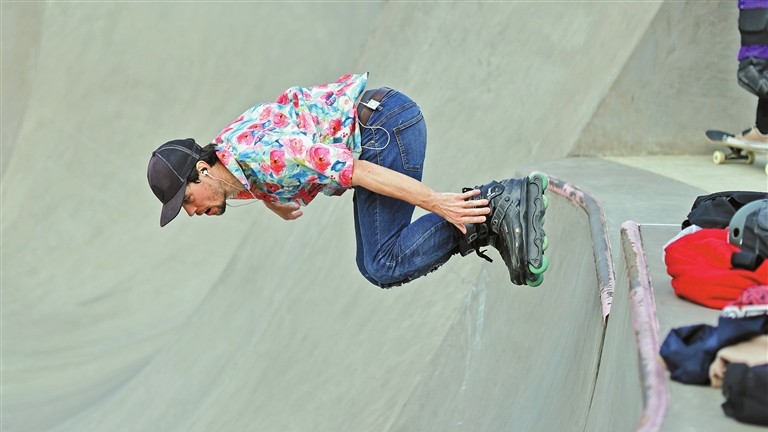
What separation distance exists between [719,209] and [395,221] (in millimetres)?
1287

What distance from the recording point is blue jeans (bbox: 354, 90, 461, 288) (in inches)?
145

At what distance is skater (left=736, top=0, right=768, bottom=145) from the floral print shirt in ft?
10.6

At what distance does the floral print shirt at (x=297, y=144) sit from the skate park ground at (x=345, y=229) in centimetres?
115

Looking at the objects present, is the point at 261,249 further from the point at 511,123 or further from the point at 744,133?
the point at 744,133

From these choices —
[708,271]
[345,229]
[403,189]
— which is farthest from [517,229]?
[345,229]

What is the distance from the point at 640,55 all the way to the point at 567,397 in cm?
347

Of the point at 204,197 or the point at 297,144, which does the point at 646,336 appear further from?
the point at 204,197

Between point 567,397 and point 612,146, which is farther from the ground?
point 612,146

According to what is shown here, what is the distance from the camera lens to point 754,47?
588cm

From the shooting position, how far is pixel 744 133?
6371mm

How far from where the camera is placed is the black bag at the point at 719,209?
3.02 meters

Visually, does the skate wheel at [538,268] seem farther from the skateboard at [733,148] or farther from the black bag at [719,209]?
the skateboard at [733,148]

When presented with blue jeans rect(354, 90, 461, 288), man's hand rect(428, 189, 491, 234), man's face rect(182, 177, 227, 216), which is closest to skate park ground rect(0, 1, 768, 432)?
man's hand rect(428, 189, 491, 234)

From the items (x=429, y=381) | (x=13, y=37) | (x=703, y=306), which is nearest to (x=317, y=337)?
(x=429, y=381)
